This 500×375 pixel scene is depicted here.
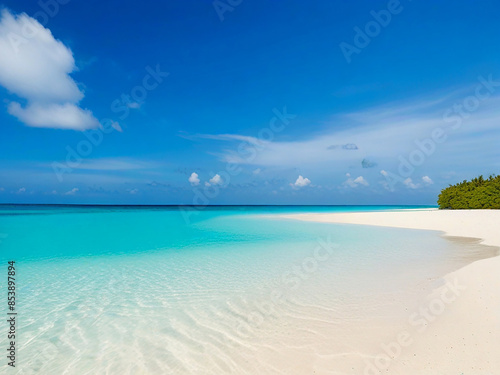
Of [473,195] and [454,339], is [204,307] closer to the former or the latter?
[454,339]

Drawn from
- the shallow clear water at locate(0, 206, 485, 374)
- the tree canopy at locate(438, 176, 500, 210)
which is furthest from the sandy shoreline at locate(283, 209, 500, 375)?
the tree canopy at locate(438, 176, 500, 210)

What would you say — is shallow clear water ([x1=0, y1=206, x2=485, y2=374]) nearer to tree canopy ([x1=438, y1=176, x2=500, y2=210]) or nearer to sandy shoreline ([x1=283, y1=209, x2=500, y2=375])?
sandy shoreline ([x1=283, y1=209, x2=500, y2=375])

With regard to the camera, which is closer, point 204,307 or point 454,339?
point 454,339

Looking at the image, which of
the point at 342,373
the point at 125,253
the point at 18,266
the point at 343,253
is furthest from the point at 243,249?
the point at 342,373

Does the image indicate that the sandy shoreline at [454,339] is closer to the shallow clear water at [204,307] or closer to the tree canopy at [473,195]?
the shallow clear water at [204,307]

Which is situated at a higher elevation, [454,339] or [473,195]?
[473,195]

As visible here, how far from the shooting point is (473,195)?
43688 mm

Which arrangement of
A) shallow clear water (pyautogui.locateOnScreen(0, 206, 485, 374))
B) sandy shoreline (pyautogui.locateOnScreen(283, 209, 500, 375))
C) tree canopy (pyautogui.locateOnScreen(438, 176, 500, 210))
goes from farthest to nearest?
tree canopy (pyautogui.locateOnScreen(438, 176, 500, 210)) < shallow clear water (pyautogui.locateOnScreen(0, 206, 485, 374)) < sandy shoreline (pyautogui.locateOnScreen(283, 209, 500, 375))

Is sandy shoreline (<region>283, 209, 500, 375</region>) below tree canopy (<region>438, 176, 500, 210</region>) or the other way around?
below

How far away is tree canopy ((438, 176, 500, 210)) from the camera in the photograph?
40.6 metres

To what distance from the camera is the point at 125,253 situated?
1406 cm

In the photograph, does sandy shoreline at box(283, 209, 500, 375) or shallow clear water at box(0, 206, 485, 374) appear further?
shallow clear water at box(0, 206, 485, 374)

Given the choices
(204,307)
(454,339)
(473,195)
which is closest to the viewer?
(454,339)

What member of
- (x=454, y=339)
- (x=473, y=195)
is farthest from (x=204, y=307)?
(x=473, y=195)
